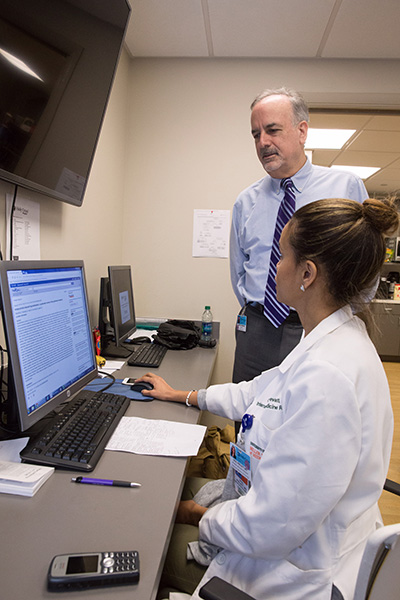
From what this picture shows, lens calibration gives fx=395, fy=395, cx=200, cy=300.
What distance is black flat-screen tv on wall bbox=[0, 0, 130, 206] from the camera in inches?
44.7

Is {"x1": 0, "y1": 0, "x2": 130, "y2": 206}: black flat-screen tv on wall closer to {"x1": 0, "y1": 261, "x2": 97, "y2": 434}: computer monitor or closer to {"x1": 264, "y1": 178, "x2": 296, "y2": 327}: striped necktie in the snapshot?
{"x1": 0, "y1": 261, "x2": 97, "y2": 434}: computer monitor

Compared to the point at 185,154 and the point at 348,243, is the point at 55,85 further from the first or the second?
the point at 185,154

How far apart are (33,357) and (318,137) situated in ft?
15.6

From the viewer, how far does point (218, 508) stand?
92 cm

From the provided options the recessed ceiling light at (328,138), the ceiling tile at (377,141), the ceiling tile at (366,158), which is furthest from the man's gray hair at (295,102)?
the ceiling tile at (366,158)

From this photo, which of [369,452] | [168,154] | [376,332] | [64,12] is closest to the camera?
[369,452]

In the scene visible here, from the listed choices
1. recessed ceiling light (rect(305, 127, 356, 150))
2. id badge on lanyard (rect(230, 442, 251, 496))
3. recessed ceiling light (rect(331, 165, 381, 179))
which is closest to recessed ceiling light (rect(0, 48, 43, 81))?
id badge on lanyard (rect(230, 442, 251, 496))

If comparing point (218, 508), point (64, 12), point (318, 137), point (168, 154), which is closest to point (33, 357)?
point (218, 508)

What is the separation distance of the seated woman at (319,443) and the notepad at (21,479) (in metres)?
0.38

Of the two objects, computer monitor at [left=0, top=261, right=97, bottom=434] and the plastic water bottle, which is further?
the plastic water bottle

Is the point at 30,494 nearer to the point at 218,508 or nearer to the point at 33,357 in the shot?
the point at 33,357

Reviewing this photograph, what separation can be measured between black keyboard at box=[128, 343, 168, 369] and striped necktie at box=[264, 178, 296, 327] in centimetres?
56

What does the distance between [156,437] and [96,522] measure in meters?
0.35

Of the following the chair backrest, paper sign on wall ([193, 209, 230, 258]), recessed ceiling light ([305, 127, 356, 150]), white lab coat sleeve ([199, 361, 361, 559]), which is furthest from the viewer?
recessed ceiling light ([305, 127, 356, 150])
